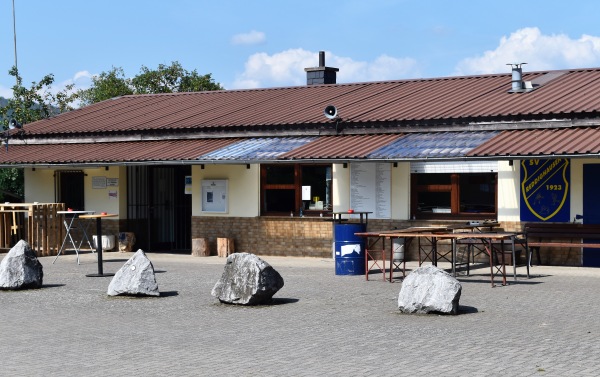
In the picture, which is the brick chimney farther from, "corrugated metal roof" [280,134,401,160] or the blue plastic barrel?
the blue plastic barrel

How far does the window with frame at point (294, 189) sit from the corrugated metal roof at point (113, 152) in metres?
1.56

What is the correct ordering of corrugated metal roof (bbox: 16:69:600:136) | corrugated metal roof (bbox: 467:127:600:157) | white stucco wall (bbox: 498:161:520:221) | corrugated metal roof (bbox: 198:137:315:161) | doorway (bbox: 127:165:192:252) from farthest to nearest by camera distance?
doorway (bbox: 127:165:192:252), corrugated metal roof (bbox: 198:137:315:161), corrugated metal roof (bbox: 16:69:600:136), white stucco wall (bbox: 498:161:520:221), corrugated metal roof (bbox: 467:127:600:157)

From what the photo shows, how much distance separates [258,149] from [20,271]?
801cm

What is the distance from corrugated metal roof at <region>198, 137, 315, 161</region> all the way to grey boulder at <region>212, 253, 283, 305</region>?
8.17 metres

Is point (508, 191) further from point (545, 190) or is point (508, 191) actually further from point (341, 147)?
point (341, 147)

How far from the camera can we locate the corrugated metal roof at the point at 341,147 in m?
21.9

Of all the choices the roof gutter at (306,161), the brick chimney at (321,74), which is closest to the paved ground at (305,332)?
the roof gutter at (306,161)

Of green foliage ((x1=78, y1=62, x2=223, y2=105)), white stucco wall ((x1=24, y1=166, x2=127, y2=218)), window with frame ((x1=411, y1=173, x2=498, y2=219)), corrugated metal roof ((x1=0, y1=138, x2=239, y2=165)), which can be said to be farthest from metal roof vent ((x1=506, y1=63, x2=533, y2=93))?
green foliage ((x1=78, y1=62, x2=223, y2=105))

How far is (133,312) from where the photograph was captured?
45.6ft

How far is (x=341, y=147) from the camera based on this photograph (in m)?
22.6

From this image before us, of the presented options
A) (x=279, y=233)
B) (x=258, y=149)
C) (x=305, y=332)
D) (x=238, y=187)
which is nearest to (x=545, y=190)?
(x=279, y=233)

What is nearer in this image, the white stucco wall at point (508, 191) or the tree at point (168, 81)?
the white stucco wall at point (508, 191)

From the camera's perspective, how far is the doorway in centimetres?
2680

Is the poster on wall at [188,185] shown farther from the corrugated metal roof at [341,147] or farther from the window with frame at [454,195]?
the window with frame at [454,195]
